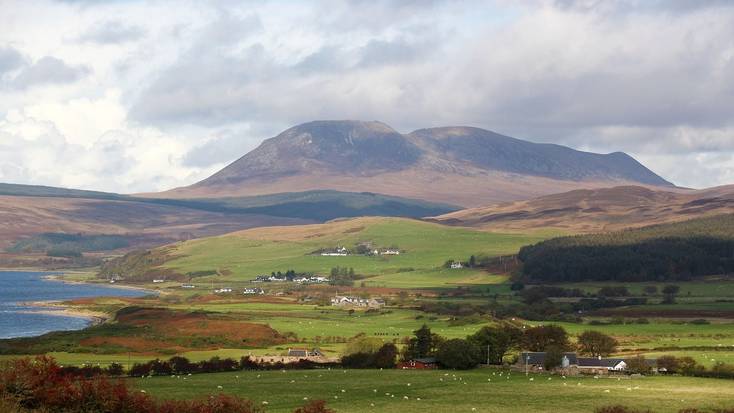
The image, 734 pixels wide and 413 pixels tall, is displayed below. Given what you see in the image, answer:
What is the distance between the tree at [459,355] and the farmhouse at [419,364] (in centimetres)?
84

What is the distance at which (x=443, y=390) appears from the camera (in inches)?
2525

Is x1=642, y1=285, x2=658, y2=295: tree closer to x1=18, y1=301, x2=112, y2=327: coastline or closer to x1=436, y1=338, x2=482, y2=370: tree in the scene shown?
x1=18, y1=301, x2=112, y2=327: coastline

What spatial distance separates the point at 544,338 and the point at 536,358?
226 inches

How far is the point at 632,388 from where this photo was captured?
64938mm

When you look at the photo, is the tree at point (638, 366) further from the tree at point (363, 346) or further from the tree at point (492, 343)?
the tree at point (363, 346)

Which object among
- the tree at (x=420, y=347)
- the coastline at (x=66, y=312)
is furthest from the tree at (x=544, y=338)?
the coastline at (x=66, y=312)

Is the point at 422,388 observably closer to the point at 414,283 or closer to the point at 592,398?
the point at 592,398

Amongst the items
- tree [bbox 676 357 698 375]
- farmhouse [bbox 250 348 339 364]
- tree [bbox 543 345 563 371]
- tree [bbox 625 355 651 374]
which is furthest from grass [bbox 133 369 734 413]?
farmhouse [bbox 250 348 339 364]

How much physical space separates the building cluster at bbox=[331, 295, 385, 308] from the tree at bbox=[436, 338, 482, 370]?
205ft

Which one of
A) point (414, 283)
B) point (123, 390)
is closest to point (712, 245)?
point (414, 283)

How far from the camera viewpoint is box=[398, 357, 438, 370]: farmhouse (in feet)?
264

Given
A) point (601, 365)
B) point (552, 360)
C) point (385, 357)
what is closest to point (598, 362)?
point (601, 365)

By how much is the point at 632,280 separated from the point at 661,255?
1249 cm

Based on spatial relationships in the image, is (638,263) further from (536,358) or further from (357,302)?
(536,358)
